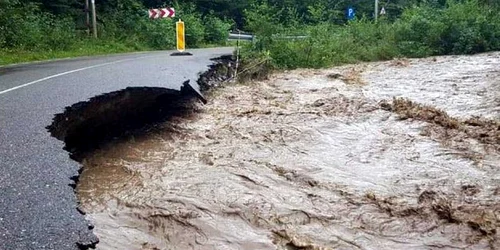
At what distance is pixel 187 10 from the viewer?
96.8ft

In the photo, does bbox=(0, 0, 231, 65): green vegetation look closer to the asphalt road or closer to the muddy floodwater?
the asphalt road

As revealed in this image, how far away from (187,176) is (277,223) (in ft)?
4.99

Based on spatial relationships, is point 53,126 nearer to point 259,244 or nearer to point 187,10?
point 259,244

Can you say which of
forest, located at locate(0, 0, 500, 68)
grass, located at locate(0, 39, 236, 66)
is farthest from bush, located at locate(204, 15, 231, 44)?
grass, located at locate(0, 39, 236, 66)

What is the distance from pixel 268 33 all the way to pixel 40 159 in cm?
1331

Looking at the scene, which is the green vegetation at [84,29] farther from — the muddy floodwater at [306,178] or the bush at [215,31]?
the muddy floodwater at [306,178]

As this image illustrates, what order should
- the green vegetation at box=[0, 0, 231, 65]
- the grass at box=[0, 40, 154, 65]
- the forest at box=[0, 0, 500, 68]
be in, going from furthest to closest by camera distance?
1. the forest at box=[0, 0, 500, 68]
2. the green vegetation at box=[0, 0, 231, 65]
3. the grass at box=[0, 40, 154, 65]

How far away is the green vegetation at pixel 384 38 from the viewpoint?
56.6ft

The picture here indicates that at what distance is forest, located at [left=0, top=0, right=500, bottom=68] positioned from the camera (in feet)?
55.6

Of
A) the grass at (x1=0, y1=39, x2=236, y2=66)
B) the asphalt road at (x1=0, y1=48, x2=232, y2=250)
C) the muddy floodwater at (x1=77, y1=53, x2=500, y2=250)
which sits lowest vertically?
the muddy floodwater at (x1=77, y1=53, x2=500, y2=250)

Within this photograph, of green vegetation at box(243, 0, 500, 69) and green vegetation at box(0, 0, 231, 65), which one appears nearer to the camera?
green vegetation at box(0, 0, 231, 65)

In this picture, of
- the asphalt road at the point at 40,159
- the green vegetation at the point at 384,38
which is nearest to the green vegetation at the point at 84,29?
the asphalt road at the point at 40,159

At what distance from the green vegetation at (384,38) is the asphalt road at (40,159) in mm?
8322

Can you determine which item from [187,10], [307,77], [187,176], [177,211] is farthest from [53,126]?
[187,10]
